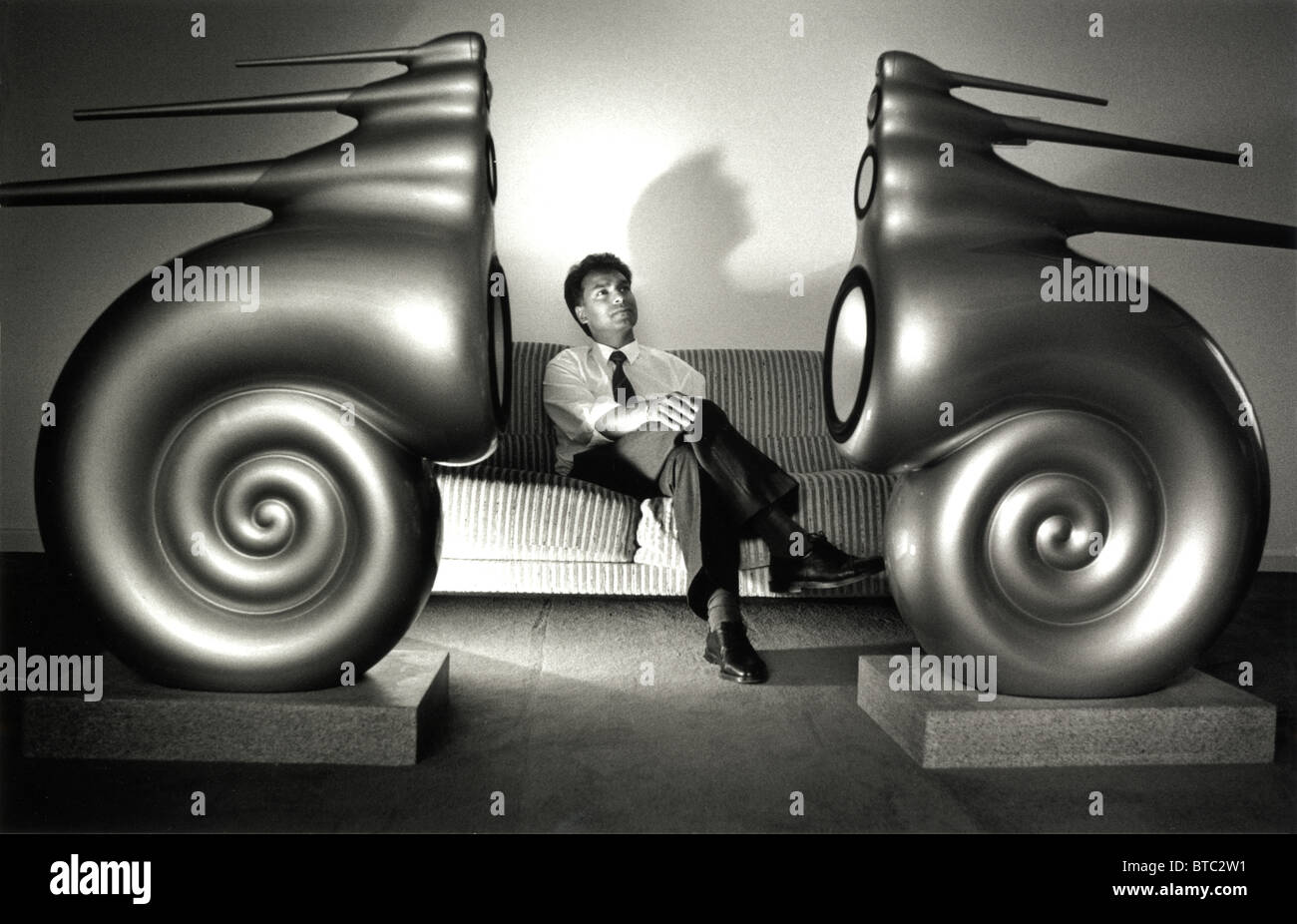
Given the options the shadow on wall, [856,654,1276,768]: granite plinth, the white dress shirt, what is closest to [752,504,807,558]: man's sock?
the white dress shirt

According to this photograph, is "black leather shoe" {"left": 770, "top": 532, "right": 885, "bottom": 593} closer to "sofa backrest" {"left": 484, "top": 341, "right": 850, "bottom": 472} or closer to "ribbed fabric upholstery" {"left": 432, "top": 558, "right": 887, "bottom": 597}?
A: "ribbed fabric upholstery" {"left": 432, "top": 558, "right": 887, "bottom": 597}

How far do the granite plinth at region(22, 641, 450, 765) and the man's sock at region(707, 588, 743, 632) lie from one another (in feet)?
2.61

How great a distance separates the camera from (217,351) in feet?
4.56

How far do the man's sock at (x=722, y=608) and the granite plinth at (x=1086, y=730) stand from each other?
1.86 feet

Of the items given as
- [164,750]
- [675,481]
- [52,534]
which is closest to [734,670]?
[675,481]

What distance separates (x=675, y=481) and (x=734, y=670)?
0.50 meters

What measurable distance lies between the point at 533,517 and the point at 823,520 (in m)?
0.75

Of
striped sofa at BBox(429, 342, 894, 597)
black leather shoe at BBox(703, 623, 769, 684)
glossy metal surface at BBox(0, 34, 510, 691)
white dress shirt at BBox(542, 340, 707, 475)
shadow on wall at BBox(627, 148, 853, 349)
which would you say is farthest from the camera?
shadow on wall at BBox(627, 148, 853, 349)

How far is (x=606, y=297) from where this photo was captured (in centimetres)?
271

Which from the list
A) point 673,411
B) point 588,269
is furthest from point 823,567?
point 588,269

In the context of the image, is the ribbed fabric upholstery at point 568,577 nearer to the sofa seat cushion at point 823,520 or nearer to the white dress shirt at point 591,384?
the sofa seat cushion at point 823,520

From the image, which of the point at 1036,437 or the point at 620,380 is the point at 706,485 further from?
the point at 1036,437

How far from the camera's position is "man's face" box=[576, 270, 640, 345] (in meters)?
2.71

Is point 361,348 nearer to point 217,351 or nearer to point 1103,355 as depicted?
point 217,351
